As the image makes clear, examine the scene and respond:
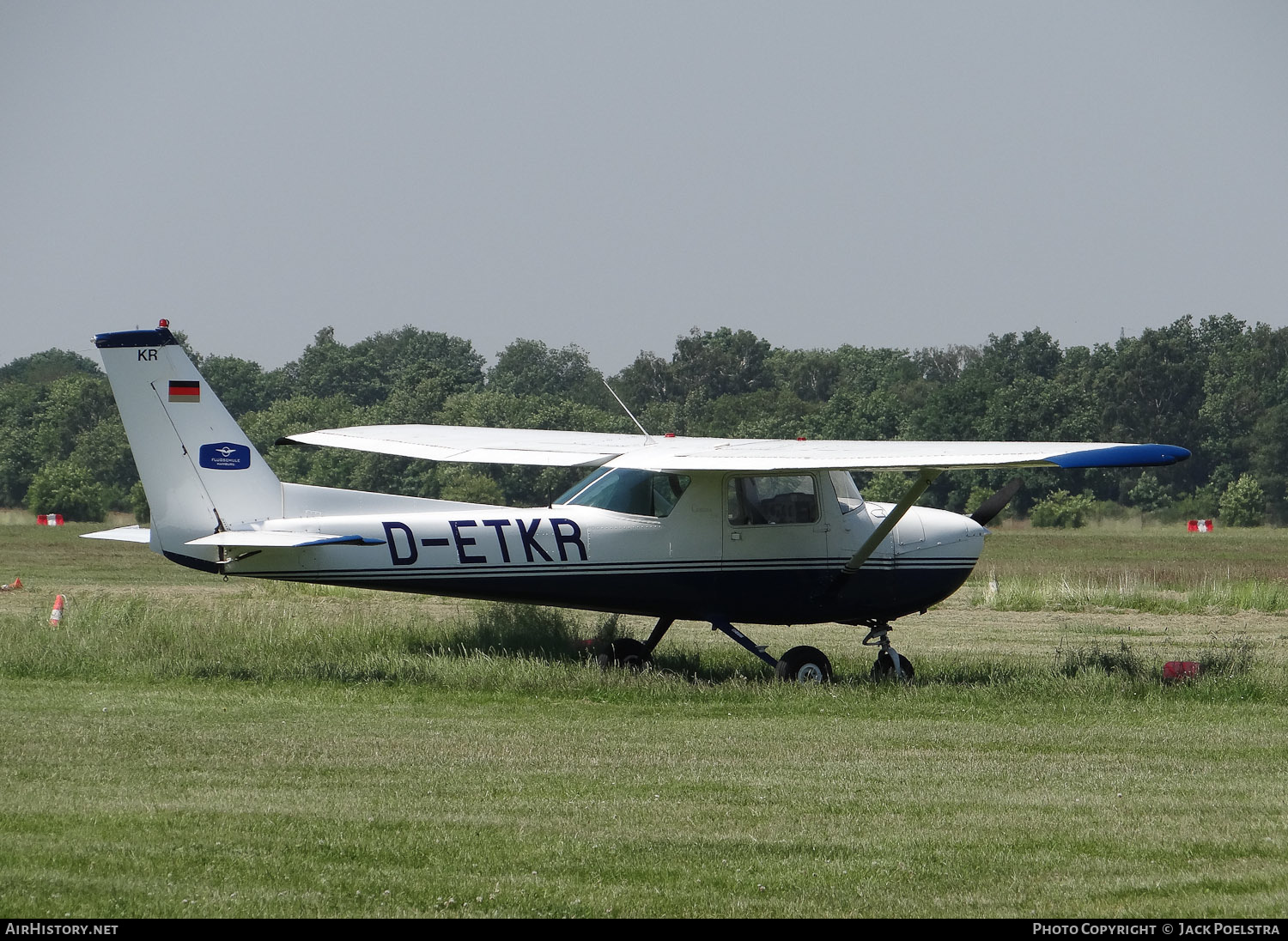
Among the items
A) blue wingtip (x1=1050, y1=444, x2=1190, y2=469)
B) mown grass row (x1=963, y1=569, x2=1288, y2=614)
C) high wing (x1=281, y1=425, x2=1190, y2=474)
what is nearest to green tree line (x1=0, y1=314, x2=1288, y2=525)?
mown grass row (x1=963, y1=569, x2=1288, y2=614)

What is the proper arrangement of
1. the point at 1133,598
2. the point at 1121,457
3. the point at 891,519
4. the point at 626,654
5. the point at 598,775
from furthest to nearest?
the point at 1133,598, the point at 626,654, the point at 891,519, the point at 1121,457, the point at 598,775

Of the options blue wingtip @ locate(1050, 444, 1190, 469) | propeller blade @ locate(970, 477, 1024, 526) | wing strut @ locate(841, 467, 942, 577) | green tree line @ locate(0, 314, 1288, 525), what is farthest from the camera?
green tree line @ locate(0, 314, 1288, 525)

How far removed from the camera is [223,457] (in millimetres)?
12711

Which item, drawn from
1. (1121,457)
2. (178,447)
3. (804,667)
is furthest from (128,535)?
(1121,457)

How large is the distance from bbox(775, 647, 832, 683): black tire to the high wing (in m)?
1.86

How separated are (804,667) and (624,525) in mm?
2118

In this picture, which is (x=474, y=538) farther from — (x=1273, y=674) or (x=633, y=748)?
(x=1273, y=674)

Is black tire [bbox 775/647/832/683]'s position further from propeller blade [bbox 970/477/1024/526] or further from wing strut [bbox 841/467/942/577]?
propeller blade [bbox 970/477/1024/526]

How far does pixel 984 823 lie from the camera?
24.2 feet

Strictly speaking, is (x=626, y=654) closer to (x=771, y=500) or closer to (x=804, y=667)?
(x=804, y=667)

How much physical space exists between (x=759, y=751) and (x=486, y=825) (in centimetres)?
287

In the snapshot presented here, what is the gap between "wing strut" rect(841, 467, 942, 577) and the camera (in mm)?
12844

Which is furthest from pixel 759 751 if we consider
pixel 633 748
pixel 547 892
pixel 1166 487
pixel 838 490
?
pixel 1166 487

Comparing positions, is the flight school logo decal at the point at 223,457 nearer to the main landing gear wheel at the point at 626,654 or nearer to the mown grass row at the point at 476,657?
the mown grass row at the point at 476,657
